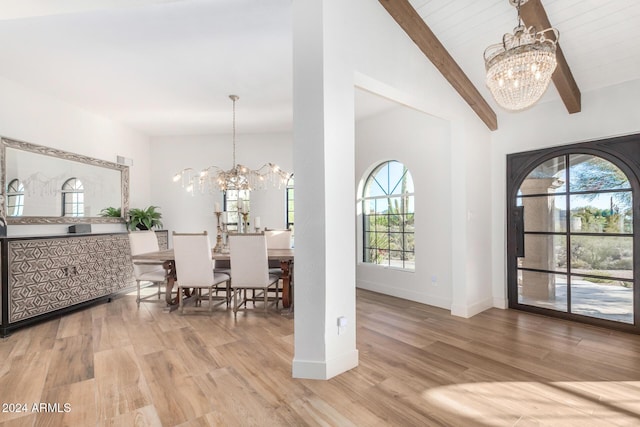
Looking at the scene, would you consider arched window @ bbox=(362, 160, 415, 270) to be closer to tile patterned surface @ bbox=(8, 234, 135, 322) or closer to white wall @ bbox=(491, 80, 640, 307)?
white wall @ bbox=(491, 80, 640, 307)

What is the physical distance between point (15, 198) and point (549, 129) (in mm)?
6492

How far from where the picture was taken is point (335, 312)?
2.30 metres

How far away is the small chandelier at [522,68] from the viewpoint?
1.85 metres

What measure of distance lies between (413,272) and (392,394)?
8.39 feet

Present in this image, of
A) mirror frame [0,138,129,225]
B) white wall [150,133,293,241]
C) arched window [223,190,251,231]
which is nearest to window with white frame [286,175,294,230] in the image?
white wall [150,133,293,241]

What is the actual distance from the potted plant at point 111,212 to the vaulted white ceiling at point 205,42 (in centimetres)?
177

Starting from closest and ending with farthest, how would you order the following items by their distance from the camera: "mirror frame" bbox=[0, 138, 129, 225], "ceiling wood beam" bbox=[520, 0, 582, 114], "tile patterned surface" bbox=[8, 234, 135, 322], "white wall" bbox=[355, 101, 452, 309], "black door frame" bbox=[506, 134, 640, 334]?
1. "ceiling wood beam" bbox=[520, 0, 582, 114]
2. "black door frame" bbox=[506, 134, 640, 334]
3. "tile patterned surface" bbox=[8, 234, 135, 322]
4. "mirror frame" bbox=[0, 138, 129, 225]
5. "white wall" bbox=[355, 101, 452, 309]

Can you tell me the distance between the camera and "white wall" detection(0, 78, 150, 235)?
3.69 m

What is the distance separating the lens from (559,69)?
2.96 meters

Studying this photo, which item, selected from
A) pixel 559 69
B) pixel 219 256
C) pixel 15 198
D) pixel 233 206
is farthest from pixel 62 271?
pixel 559 69

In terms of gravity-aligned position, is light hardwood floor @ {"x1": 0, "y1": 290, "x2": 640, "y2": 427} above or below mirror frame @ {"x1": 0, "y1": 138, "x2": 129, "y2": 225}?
below

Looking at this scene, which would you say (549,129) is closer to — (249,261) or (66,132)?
(249,261)

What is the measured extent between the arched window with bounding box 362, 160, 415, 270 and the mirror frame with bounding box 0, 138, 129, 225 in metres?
4.22

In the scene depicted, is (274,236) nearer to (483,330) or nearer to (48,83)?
(483,330)
